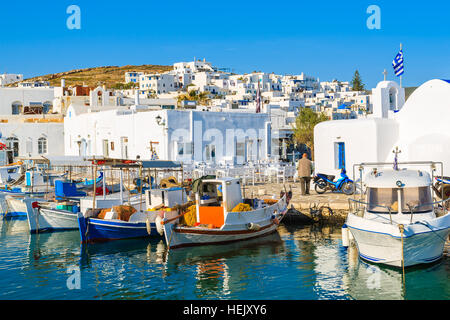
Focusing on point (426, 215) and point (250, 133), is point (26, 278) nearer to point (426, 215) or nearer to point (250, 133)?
point (426, 215)

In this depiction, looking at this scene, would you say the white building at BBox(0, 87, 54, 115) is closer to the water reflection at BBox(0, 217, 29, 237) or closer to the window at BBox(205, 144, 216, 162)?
the window at BBox(205, 144, 216, 162)

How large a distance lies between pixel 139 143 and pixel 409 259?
21.3 metres

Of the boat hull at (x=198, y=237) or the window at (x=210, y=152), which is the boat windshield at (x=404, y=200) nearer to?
the boat hull at (x=198, y=237)

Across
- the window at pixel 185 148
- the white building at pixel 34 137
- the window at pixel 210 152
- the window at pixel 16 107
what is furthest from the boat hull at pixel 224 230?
the window at pixel 16 107

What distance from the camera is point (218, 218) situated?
17.0 metres

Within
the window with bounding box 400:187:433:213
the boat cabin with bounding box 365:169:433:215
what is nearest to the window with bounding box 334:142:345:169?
the boat cabin with bounding box 365:169:433:215

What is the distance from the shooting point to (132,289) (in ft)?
41.1

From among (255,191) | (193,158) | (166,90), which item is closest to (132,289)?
→ (255,191)

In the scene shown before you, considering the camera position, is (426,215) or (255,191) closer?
(426,215)

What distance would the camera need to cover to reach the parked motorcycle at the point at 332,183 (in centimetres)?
2103

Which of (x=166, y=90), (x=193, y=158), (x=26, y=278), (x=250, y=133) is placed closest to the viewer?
(x=26, y=278)

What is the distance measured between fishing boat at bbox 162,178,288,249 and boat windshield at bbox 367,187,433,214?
14.4 feet

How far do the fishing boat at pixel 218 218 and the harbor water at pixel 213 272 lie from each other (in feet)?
1.17
